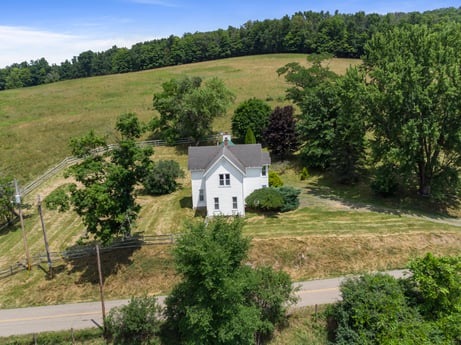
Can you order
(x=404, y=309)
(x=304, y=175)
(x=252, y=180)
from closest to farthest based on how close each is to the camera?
(x=404, y=309), (x=252, y=180), (x=304, y=175)

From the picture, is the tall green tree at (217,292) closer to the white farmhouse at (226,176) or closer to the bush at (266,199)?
the white farmhouse at (226,176)

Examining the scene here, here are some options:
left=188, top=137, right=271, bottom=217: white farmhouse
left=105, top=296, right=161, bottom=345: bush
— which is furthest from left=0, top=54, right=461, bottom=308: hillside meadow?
left=105, top=296, right=161, bottom=345: bush

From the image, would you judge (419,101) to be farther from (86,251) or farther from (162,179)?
(86,251)

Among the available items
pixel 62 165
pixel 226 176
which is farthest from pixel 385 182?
pixel 62 165

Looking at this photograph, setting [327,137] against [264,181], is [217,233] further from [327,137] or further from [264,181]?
[327,137]

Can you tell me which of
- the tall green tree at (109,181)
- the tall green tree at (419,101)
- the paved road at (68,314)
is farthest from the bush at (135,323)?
the tall green tree at (419,101)
